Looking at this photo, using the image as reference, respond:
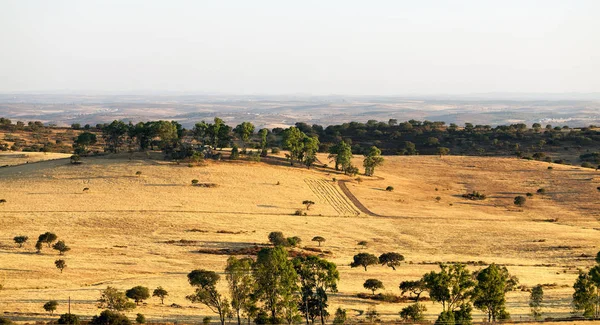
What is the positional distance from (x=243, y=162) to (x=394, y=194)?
29076mm

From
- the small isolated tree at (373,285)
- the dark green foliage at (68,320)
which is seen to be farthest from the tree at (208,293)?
the small isolated tree at (373,285)

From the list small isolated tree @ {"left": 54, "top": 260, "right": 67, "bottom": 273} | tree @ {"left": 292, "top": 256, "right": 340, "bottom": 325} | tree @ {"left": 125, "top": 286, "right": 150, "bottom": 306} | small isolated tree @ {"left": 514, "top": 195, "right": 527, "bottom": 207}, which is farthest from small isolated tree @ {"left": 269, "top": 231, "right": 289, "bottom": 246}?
small isolated tree @ {"left": 514, "top": 195, "right": 527, "bottom": 207}

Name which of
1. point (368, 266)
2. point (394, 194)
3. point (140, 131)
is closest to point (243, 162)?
point (140, 131)

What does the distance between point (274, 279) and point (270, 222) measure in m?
39.2

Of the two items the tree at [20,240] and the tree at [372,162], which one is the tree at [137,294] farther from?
the tree at [372,162]

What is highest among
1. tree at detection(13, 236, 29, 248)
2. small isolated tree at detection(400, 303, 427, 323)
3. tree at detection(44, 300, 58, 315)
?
tree at detection(44, 300, 58, 315)

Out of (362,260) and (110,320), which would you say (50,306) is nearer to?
(110,320)

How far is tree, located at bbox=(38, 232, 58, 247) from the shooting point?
63.6 meters

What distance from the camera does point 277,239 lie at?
223ft

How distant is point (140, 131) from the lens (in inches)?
4609

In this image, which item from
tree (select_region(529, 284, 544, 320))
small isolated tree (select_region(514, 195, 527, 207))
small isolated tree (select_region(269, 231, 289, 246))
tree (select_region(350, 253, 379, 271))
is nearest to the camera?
tree (select_region(529, 284, 544, 320))

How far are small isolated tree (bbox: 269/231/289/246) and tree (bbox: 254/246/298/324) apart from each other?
83.7ft

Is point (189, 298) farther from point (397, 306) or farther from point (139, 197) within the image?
point (139, 197)

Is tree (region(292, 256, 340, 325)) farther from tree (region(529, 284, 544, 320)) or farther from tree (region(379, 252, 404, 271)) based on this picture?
tree (region(379, 252, 404, 271))
